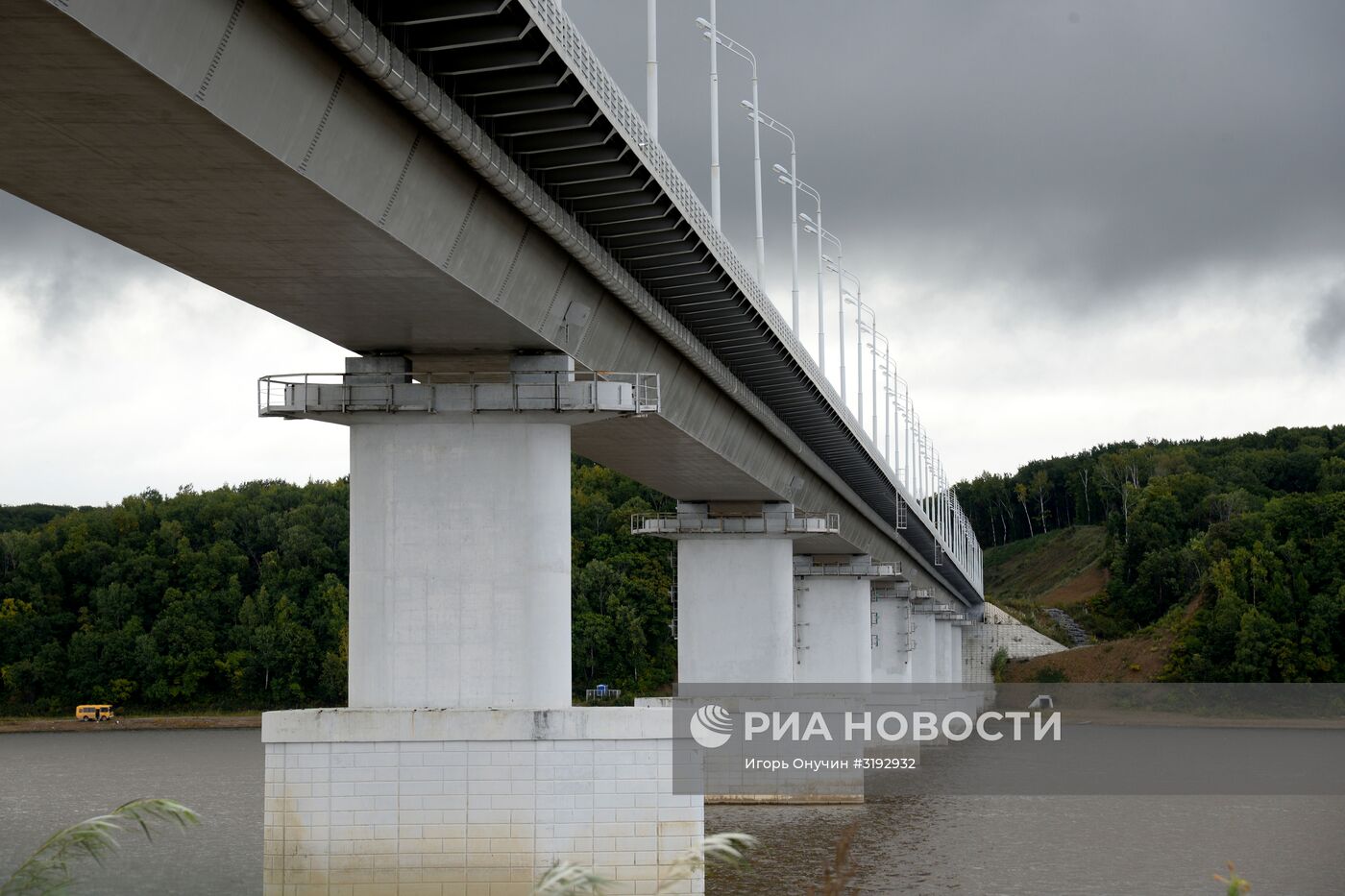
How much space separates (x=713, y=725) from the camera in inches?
1927

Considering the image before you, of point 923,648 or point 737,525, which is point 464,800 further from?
point 923,648

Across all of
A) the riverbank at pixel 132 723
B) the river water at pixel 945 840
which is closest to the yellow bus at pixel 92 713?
the riverbank at pixel 132 723

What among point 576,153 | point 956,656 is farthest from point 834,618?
point 956,656

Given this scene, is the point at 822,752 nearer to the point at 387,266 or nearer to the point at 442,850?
the point at 442,850

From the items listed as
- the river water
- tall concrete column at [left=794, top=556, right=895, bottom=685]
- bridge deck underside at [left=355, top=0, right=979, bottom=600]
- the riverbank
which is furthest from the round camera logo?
the riverbank

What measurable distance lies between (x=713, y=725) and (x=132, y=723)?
7977 centimetres

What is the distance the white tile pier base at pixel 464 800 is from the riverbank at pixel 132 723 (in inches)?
3614

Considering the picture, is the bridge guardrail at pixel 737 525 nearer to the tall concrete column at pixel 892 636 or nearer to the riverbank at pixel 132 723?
the tall concrete column at pixel 892 636

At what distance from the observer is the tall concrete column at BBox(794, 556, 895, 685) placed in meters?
69.8

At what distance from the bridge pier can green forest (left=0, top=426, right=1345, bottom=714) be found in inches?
3768

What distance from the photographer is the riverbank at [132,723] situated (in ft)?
379

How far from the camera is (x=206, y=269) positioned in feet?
72.0

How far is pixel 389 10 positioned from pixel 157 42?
399 cm

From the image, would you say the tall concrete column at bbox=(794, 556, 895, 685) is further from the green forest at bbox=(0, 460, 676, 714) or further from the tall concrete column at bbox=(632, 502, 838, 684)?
the green forest at bbox=(0, 460, 676, 714)
